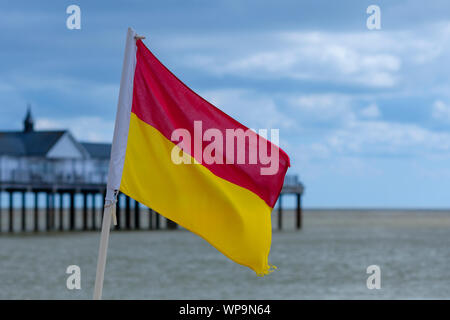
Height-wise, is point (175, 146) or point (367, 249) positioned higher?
point (175, 146)

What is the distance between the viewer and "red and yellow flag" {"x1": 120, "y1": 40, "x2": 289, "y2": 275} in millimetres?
6176

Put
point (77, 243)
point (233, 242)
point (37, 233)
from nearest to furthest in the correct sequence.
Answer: point (233, 242) < point (77, 243) < point (37, 233)

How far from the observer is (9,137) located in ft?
254

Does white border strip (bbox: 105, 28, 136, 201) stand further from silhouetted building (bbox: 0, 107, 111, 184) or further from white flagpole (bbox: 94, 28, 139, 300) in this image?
silhouetted building (bbox: 0, 107, 111, 184)

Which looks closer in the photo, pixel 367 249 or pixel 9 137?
pixel 367 249

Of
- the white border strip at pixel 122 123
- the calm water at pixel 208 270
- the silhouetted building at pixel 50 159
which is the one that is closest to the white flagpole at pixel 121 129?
the white border strip at pixel 122 123

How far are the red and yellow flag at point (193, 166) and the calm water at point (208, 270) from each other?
22.7 metres

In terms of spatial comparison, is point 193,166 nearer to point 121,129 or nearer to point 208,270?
point 121,129

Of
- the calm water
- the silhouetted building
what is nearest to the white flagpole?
the calm water

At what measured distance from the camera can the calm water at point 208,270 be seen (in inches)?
A: 1213

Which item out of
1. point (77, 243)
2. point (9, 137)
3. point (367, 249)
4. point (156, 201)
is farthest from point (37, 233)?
point (156, 201)

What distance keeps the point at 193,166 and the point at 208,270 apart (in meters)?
34.1
